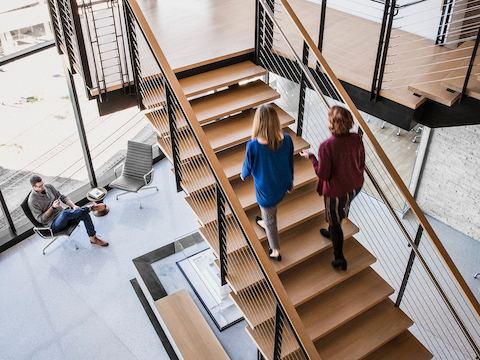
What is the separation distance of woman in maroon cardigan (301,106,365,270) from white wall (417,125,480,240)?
11.1 feet

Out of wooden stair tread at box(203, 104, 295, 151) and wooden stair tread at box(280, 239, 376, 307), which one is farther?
wooden stair tread at box(203, 104, 295, 151)

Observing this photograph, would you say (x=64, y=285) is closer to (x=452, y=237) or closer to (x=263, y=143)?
(x=263, y=143)

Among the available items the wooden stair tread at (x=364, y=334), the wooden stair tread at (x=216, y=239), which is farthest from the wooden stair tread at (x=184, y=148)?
the wooden stair tread at (x=364, y=334)

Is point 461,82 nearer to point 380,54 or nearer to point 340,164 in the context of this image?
point 380,54

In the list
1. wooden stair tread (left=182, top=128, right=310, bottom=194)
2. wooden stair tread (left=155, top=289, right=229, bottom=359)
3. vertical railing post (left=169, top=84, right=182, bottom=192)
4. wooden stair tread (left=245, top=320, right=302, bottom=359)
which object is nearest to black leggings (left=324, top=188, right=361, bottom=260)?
wooden stair tread (left=245, top=320, right=302, bottom=359)

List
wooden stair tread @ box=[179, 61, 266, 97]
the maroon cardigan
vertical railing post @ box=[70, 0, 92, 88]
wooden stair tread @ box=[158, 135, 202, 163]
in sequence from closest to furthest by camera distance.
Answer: the maroon cardigan → wooden stair tread @ box=[158, 135, 202, 163] → vertical railing post @ box=[70, 0, 92, 88] → wooden stair tread @ box=[179, 61, 266, 97]

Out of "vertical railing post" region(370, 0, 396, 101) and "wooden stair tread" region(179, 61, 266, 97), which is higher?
"vertical railing post" region(370, 0, 396, 101)

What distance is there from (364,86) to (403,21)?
1.59 metres

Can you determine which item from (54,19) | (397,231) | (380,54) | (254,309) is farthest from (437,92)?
(54,19)

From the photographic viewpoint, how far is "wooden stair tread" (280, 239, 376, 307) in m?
4.07

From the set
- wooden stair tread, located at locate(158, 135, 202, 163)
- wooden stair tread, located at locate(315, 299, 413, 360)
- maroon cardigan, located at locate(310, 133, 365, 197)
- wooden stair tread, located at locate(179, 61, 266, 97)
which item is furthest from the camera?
wooden stair tread, located at locate(179, 61, 266, 97)

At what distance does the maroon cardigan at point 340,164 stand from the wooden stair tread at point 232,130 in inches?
38.9

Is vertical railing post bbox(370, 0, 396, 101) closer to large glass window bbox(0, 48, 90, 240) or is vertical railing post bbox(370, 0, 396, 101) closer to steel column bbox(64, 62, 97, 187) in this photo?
steel column bbox(64, 62, 97, 187)

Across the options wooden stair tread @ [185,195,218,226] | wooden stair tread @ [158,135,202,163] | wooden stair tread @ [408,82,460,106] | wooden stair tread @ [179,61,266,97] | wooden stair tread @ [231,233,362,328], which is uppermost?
wooden stair tread @ [408,82,460,106]
